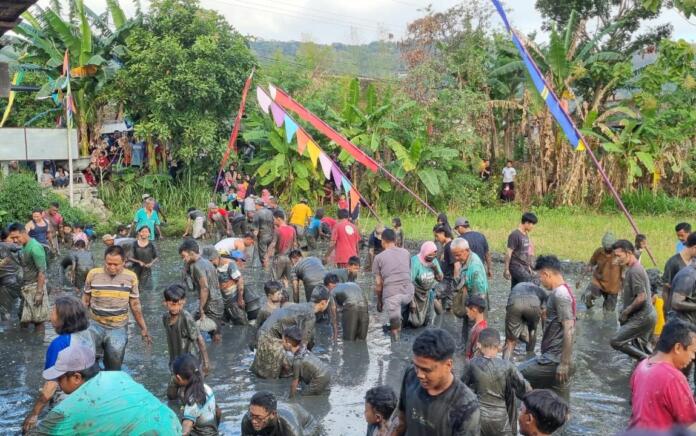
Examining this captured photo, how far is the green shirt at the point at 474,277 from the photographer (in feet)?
28.8

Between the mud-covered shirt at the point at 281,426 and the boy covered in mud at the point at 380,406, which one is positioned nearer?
the boy covered in mud at the point at 380,406

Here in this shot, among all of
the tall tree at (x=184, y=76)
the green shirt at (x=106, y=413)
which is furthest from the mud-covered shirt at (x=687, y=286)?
the tall tree at (x=184, y=76)

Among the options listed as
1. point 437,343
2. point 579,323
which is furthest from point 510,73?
point 437,343

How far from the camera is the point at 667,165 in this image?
2325 cm

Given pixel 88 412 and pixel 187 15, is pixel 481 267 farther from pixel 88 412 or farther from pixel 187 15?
pixel 187 15

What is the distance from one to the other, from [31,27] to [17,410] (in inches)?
725

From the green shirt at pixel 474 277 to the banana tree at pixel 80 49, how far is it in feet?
54.9

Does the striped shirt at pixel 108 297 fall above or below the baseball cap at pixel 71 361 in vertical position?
below

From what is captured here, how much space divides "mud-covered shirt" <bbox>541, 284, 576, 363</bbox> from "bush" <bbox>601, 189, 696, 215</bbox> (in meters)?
16.6

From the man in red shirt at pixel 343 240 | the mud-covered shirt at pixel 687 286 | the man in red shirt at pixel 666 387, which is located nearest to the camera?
the man in red shirt at pixel 666 387

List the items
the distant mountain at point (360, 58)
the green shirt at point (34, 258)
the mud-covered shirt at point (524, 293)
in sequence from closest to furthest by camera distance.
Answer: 1. the mud-covered shirt at point (524, 293)
2. the green shirt at point (34, 258)
3. the distant mountain at point (360, 58)

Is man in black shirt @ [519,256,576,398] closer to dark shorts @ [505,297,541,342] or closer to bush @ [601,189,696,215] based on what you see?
dark shorts @ [505,297,541,342]

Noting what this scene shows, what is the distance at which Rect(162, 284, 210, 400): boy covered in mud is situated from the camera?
7.40 metres

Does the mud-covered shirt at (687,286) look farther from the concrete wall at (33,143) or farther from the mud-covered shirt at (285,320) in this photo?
the concrete wall at (33,143)
